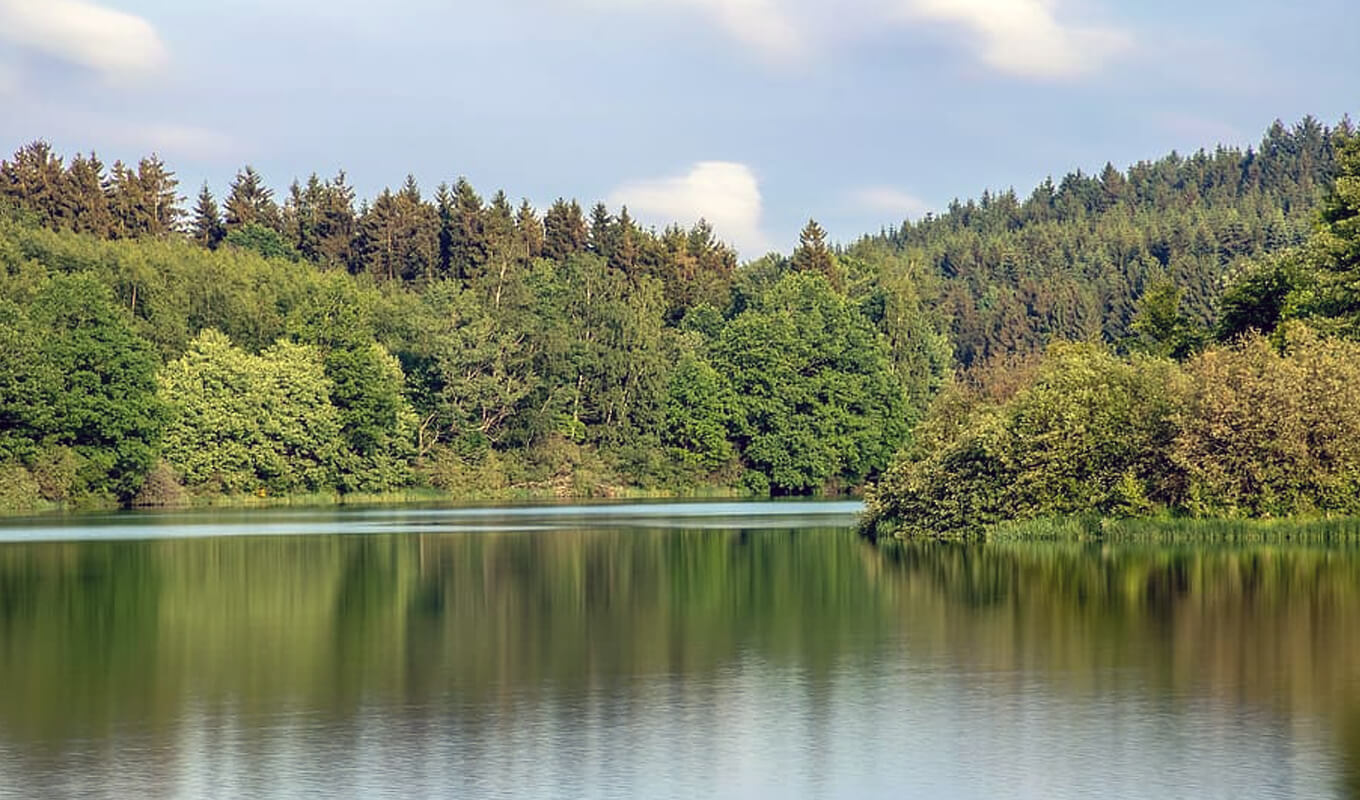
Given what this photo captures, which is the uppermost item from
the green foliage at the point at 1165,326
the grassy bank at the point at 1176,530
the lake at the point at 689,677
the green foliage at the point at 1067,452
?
the green foliage at the point at 1165,326

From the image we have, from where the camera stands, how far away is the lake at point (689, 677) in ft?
65.6

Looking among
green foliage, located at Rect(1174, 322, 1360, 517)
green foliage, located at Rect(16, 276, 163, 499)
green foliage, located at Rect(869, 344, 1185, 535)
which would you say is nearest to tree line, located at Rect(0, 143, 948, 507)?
green foliage, located at Rect(16, 276, 163, 499)

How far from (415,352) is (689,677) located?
103574mm

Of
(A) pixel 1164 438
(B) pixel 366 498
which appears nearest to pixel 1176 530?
(A) pixel 1164 438

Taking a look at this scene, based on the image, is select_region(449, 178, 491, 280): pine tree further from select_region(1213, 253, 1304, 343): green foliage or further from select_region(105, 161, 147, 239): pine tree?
select_region(1213, 253, 1304, 343): green foliage

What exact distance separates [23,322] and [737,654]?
82.8m

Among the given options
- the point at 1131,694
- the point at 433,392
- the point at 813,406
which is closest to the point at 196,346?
the point at 433,392

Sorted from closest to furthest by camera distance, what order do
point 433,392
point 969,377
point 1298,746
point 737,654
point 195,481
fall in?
1. point 1298,746
2. point 737,654
3. point 195,481
4. point 433,392
5. point 969,377

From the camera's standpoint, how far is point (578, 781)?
1959 cm

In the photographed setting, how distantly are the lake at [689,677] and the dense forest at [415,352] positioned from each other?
47.4 metres

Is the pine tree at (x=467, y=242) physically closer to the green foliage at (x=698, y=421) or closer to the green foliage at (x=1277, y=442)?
the green foliage at (x=698, y=421)

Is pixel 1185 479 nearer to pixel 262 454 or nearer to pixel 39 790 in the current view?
pixel 39 790

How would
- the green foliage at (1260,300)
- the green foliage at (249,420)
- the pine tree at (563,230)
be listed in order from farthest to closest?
the pine tree at (563,230)
the green foliage at (249,420)
the green foliage at (1260,300)

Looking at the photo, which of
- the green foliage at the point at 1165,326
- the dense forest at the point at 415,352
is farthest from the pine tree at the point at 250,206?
the green foliage at the point at 1165,326
